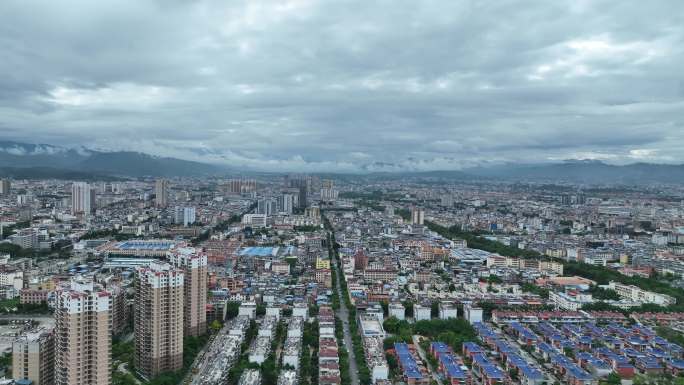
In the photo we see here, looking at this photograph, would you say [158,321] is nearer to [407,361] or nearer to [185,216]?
[407,361]

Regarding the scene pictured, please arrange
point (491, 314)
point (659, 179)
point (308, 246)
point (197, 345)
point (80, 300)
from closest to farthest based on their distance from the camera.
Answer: point (80, 300) < point (197, 345) < point (491, 314) < point (308, 246) < point (659, 179)

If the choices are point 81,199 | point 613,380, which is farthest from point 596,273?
point 81,199

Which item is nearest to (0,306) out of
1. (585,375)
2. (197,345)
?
(197,345)

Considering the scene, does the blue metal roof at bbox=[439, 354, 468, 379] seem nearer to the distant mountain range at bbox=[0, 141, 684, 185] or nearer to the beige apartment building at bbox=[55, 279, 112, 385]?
the beige apartment building at bbox=[55, 279, 112, 385]

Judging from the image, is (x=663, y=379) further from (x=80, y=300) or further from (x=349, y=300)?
(x=80, y=300)

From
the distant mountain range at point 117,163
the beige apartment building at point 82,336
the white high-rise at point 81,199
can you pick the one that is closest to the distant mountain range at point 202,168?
the distant mountain range at point 117,163

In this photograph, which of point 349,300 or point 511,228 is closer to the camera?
point 349,300
